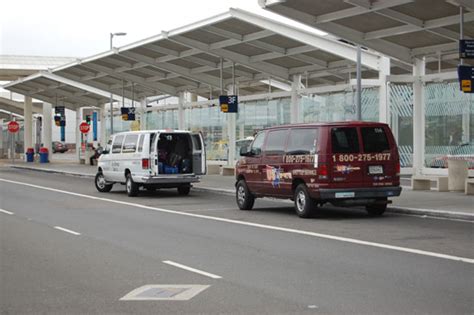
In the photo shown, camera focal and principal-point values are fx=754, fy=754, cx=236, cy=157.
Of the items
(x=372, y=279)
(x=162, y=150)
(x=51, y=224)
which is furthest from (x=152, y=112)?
(x=372, y=279)

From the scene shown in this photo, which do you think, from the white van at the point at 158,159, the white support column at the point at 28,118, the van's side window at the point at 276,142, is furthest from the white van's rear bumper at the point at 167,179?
the white support column at the point at 28,118

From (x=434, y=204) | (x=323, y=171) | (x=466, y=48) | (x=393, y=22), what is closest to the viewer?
(x=323, y=171)

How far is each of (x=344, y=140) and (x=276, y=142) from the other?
2.07m

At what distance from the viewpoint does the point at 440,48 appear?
24.5m

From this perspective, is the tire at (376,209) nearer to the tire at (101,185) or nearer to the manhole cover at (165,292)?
the manhole cover at (165,292)

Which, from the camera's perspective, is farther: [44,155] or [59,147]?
[59,147]

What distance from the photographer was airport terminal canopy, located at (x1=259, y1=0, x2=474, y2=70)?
68.6 feet

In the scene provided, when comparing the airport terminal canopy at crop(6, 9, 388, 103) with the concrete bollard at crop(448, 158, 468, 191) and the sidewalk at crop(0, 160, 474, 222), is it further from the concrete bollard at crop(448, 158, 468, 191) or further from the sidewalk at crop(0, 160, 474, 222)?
the sidewalk at crop(0, 160, 474, 222)

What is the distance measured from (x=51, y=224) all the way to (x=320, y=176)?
5.66 metres

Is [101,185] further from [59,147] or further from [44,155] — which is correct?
[59,147]

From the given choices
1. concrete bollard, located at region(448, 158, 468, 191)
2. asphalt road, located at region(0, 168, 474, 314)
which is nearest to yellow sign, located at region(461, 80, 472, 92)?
concrete bollard, located at region(448, 158, 468, 191)

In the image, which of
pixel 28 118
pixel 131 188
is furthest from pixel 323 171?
pixel 28 118

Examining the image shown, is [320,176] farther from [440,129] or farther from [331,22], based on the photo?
[440,129]

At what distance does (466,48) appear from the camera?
19.5m
